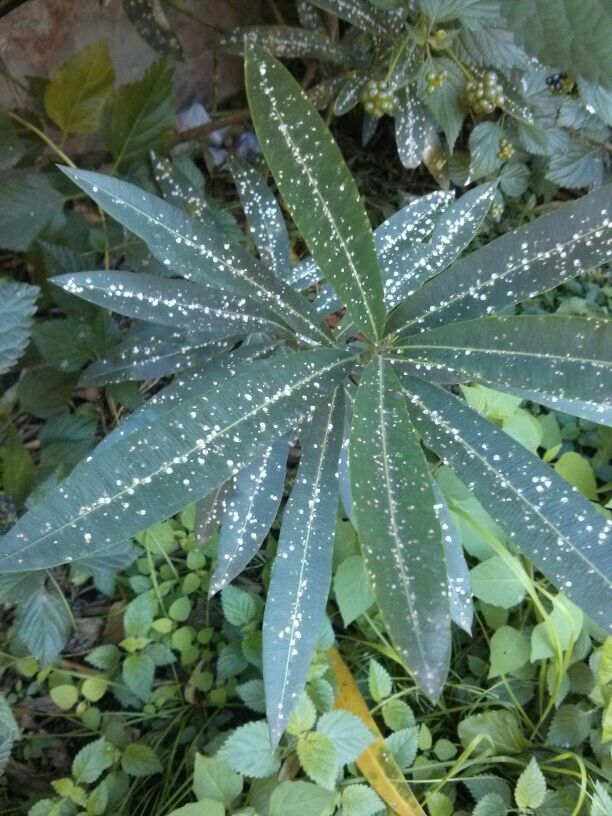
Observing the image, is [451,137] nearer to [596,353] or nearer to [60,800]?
[596,353]

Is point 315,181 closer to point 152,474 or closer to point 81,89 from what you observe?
point 152,474

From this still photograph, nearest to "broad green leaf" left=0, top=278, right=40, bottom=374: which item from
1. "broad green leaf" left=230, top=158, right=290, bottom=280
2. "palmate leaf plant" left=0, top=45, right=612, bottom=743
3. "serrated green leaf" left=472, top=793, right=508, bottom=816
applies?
"palmate leaf plant" left=0, top=45, right=612, bottom=743

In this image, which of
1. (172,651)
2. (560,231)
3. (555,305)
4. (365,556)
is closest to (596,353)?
(560,231)

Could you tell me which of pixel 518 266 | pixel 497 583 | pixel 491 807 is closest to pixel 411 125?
pixel 518 266

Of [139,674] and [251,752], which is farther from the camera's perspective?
[139,674]

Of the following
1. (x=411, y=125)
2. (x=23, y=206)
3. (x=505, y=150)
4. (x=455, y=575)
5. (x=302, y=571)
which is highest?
(x=23, y=206)

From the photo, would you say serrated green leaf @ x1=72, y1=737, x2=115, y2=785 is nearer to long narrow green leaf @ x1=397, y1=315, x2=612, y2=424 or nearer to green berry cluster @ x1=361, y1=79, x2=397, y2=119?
long narrow green leaf @ x1=397, y1=315, x2=612, y2=424

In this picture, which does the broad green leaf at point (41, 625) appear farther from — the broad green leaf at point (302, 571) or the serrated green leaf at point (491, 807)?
the serrated green leaf at point (491, 807)
